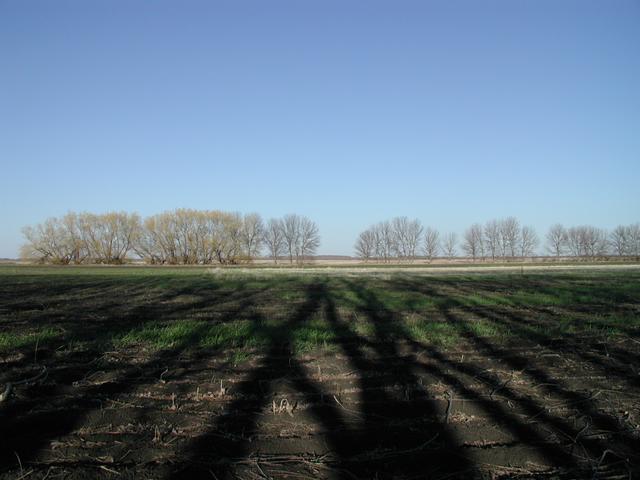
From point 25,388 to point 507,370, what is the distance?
6325mm

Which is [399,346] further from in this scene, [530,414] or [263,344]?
[530,414]

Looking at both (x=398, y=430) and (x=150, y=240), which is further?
(x=150, y=240)

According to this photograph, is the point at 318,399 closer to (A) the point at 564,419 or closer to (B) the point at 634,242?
(A) the point at 564,419

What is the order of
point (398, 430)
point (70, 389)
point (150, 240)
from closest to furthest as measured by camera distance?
1. point (398, 430)
2. point (70, 389)
3. point (150, 240)

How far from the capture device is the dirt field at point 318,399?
2.95 meters

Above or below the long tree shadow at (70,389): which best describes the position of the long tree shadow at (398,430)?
below

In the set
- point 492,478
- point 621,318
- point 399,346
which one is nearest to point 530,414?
point 492,478

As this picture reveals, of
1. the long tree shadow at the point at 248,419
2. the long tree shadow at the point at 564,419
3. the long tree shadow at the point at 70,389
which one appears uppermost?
the long tree shadow at the point at 70,389

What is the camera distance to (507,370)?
544 centimetres

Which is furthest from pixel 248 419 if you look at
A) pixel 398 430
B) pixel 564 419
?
pixel 564 419

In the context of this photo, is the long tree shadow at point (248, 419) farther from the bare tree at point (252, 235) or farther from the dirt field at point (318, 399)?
the bare tree at point (252, 235)

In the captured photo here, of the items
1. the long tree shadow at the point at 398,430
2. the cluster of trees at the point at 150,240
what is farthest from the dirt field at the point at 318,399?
the cluster of trees at the point at 150,240

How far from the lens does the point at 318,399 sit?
169 inches

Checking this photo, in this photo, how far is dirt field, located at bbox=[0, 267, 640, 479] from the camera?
2947 mm
